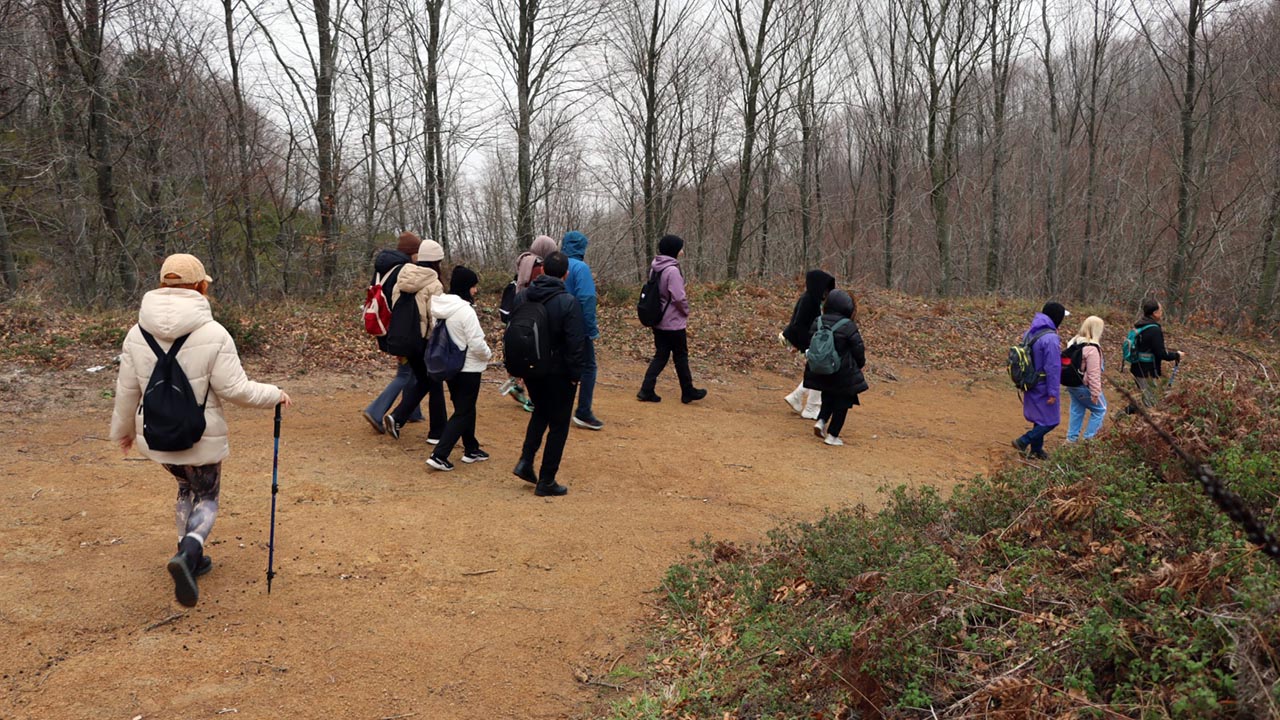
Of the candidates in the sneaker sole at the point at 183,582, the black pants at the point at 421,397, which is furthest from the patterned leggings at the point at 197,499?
the black pants at the point at 421,397

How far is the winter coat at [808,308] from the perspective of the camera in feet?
28.6

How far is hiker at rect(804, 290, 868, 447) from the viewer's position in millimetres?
8297

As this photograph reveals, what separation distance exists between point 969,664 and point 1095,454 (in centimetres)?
257

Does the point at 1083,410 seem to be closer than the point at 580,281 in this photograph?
No

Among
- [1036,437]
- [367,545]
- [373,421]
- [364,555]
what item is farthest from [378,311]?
[1036,437]

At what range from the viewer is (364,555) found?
5051 millimetres

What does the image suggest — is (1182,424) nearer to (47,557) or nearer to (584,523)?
(584,523)

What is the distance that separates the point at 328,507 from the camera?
5.82 meters

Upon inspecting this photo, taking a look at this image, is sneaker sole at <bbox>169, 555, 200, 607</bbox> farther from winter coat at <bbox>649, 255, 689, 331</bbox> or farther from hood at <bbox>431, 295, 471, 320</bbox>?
winter coat at <bbox>649, 255, 689, 331</bbox>

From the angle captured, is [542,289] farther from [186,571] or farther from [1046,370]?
[1046,370]

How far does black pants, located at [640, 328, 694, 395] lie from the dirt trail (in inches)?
34.3

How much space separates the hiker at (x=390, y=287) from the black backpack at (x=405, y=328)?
9.4 inches

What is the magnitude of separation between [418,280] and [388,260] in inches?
26.7

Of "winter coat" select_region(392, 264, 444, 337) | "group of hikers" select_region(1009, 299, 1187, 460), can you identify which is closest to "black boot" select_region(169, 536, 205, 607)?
"winter coat" select_region(392, 264, 444, 337)
